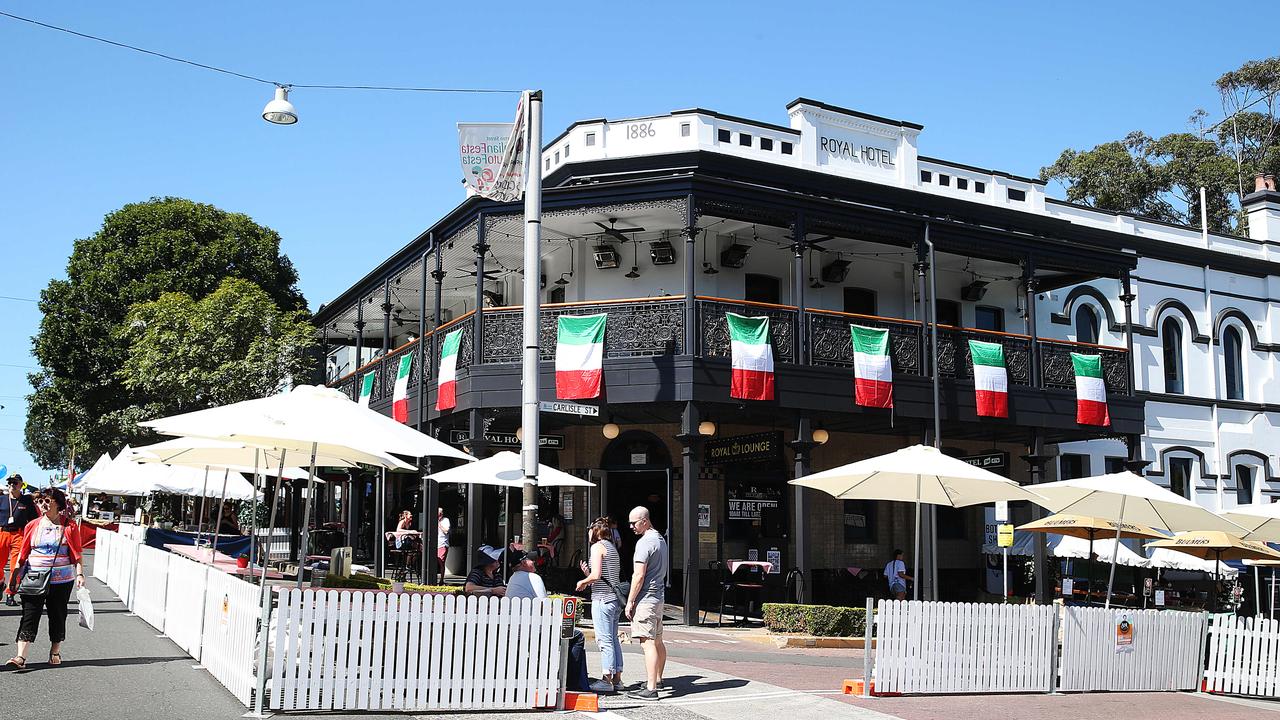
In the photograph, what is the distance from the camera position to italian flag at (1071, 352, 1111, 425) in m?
22.2

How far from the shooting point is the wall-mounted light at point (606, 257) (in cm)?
2258

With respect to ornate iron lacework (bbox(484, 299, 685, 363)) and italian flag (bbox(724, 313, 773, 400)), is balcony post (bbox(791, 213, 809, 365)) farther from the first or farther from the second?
ornate iron lacework (bbox(484, 299, 685, 363))

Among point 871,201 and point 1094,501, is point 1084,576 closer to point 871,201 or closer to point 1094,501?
point 871,201

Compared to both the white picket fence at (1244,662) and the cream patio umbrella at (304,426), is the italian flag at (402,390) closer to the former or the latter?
the cream patio umbrella at (304,426)

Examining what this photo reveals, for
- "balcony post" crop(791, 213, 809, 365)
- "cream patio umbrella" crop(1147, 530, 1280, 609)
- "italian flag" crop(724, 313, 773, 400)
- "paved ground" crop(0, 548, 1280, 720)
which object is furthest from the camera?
"balcony post" crop(791, 213, 809, 365)

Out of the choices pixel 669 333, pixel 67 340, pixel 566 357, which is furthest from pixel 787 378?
pixel 67 340

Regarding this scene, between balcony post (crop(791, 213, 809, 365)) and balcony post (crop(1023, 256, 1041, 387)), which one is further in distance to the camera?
balcony post (crop(1023, 256, 1041, 387))

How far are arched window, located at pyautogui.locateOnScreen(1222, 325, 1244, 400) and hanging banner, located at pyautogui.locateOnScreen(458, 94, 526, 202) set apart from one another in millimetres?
22205

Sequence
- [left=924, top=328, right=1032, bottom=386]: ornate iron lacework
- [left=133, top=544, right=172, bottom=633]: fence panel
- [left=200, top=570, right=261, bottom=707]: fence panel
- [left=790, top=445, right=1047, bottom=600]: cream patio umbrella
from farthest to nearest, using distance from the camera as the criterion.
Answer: [left=924, top=328, right=1032, bottom=386]: ornate iron lacework, [left=133, top=544, right=172, bottom=633]: fence panel, [left=790, top=445, right=1047, bottom=600]: cream patio umbrella, [left=200, top=570, right=261, bottom=707]: fence panel

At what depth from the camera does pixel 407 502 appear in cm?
3088

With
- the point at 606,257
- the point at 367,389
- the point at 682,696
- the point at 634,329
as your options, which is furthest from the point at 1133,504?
the point at 367,389

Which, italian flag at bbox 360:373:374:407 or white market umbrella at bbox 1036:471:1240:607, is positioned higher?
italian flag at bbox 360:373:374:407

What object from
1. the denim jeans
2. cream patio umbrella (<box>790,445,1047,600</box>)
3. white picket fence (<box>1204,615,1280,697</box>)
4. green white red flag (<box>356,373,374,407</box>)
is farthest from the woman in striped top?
green white red flag (<box>356,373,374,407</box>)

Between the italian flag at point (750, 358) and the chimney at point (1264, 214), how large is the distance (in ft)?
61.3
